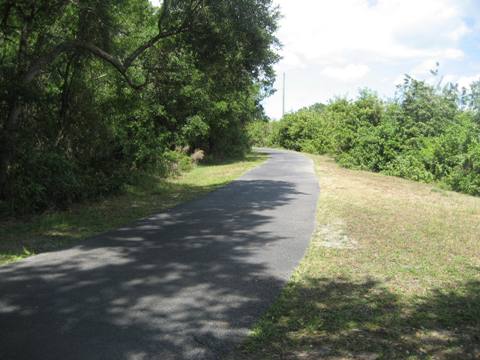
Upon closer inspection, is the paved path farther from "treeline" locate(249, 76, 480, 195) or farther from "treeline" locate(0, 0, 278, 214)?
"treeline" locate(249, 76, 480, 195)

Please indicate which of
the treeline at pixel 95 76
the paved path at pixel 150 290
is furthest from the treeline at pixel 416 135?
the paved path at pixel 150 290

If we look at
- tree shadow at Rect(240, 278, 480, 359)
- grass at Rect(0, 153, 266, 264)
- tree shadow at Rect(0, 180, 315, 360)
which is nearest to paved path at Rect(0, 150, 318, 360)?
tree shadow at Rect(0, 180, 315, 360)

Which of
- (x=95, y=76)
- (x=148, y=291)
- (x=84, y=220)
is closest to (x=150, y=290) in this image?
(x=148, y=291)

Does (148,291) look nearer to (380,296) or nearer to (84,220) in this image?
(380,296)

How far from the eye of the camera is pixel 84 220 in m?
9.67

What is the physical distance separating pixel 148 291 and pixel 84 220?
4.98 meters

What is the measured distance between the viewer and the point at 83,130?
11938mm

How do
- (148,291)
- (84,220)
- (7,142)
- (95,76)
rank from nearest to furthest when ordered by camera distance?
(148,291), (7,142), (84,220), (95,76)

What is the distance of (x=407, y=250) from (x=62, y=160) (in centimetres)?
729

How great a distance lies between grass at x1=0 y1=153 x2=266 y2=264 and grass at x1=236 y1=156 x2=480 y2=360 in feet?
13.5

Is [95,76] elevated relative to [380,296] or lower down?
elevated

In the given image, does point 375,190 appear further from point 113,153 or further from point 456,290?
point 456,290

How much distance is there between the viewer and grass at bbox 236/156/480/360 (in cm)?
395

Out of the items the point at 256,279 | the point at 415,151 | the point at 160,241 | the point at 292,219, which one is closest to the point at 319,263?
the point at 256,279
